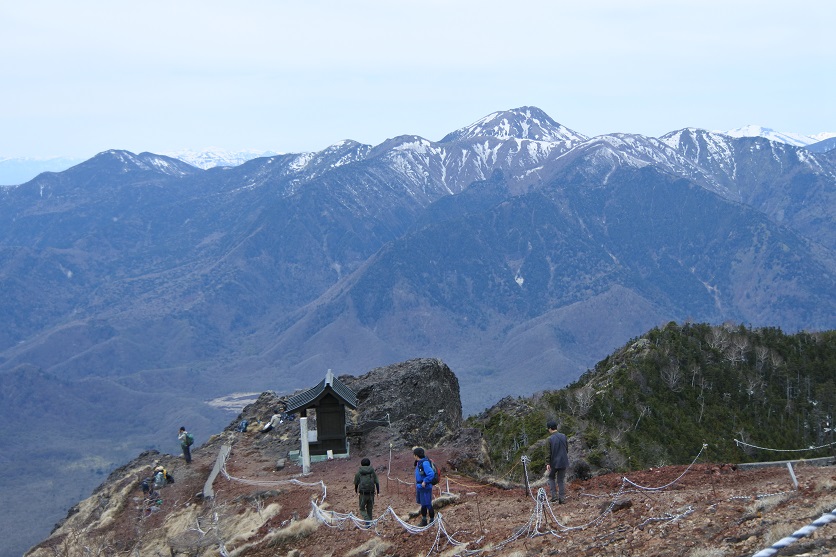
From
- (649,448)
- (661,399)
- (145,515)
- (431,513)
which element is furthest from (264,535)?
(661,399)

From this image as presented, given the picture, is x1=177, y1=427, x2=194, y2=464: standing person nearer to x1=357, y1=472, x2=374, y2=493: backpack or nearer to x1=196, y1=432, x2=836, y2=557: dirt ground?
x1=196, y1=432, x2=836, y2=557: dirt ground

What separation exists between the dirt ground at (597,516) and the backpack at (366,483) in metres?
0.87

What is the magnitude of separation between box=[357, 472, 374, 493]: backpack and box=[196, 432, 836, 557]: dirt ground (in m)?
0.87

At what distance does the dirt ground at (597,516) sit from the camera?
14055 millimetres

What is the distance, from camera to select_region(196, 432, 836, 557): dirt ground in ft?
46.1

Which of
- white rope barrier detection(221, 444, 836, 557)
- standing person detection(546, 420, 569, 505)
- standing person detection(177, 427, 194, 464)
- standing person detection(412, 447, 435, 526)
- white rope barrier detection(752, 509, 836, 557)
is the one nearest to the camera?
white rope barrier detection(752, 509, 836, 557)

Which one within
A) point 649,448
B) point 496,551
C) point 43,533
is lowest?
point 43,533

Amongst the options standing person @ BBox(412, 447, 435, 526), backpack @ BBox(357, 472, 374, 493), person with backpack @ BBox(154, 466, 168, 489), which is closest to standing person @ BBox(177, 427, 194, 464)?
person with backpack @ BBox(154, 466, 168, 489)

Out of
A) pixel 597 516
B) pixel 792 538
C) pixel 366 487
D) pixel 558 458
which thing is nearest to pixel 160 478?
pixel 366 487

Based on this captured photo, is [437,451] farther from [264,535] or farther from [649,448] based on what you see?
[649,448]

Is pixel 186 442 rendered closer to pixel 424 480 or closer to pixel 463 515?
pixel 463 515

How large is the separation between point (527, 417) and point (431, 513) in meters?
20.1

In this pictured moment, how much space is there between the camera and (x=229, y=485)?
97.1 feet

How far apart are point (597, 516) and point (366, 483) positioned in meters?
5.79
